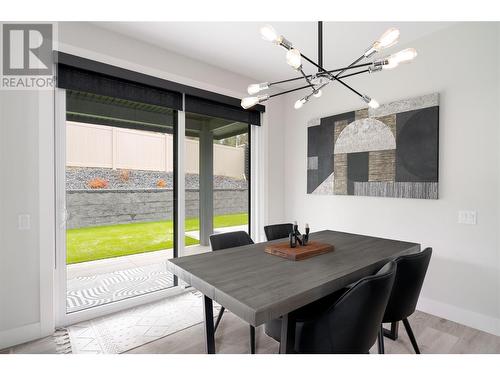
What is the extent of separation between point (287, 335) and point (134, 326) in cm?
159

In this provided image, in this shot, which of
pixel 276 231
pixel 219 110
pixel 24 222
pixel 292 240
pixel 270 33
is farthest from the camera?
pixel 219 110

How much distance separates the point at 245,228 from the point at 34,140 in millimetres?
2493

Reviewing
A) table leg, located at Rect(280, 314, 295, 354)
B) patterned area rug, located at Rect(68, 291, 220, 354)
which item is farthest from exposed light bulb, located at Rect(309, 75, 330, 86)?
patterned area rug, located at Rect(68, 291, 220, 354)

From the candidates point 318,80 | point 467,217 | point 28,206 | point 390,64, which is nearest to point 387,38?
point 390,64

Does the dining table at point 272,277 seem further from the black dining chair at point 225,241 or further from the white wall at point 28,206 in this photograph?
the white wall at point 28,206

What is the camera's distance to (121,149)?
264 cm

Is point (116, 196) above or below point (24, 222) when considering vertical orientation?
above

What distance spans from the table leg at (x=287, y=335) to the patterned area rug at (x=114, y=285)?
6.50 feet

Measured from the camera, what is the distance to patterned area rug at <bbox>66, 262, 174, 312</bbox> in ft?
8.42

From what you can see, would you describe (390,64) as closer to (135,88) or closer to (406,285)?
(406,285)

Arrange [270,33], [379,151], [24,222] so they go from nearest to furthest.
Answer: [270,33] < [24,222] < [379,151]

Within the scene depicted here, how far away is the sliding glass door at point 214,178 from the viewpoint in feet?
10.0

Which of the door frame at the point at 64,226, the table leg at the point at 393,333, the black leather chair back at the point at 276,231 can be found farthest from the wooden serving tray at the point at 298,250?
the door frame at the point at 64,226
